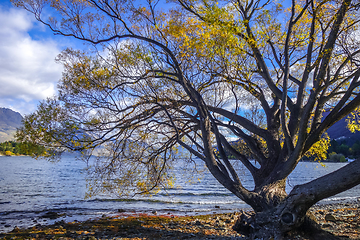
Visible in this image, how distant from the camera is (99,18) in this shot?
8.50 meters

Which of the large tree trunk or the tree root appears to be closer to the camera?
the large tree trunk

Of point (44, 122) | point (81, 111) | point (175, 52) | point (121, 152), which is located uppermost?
point (175, 52)

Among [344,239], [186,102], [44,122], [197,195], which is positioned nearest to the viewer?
[344,239]

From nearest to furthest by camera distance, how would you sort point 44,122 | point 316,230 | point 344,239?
point 344,239 → point 316,230 → point 44,122

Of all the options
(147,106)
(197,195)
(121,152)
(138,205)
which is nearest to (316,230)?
(147,106)

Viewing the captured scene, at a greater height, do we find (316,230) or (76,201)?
(316,230)

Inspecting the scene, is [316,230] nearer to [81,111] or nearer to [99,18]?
[81,111]

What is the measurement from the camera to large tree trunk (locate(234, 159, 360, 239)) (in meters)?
5.68

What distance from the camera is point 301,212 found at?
6.20m

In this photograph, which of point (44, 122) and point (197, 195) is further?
point (197, 195)

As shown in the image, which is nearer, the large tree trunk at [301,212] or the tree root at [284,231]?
the large tree trunk at [301,212]

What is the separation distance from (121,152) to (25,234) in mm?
Result: 5313

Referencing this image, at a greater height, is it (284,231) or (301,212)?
(301,212)

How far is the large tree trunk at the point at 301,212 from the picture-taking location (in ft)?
18.6
